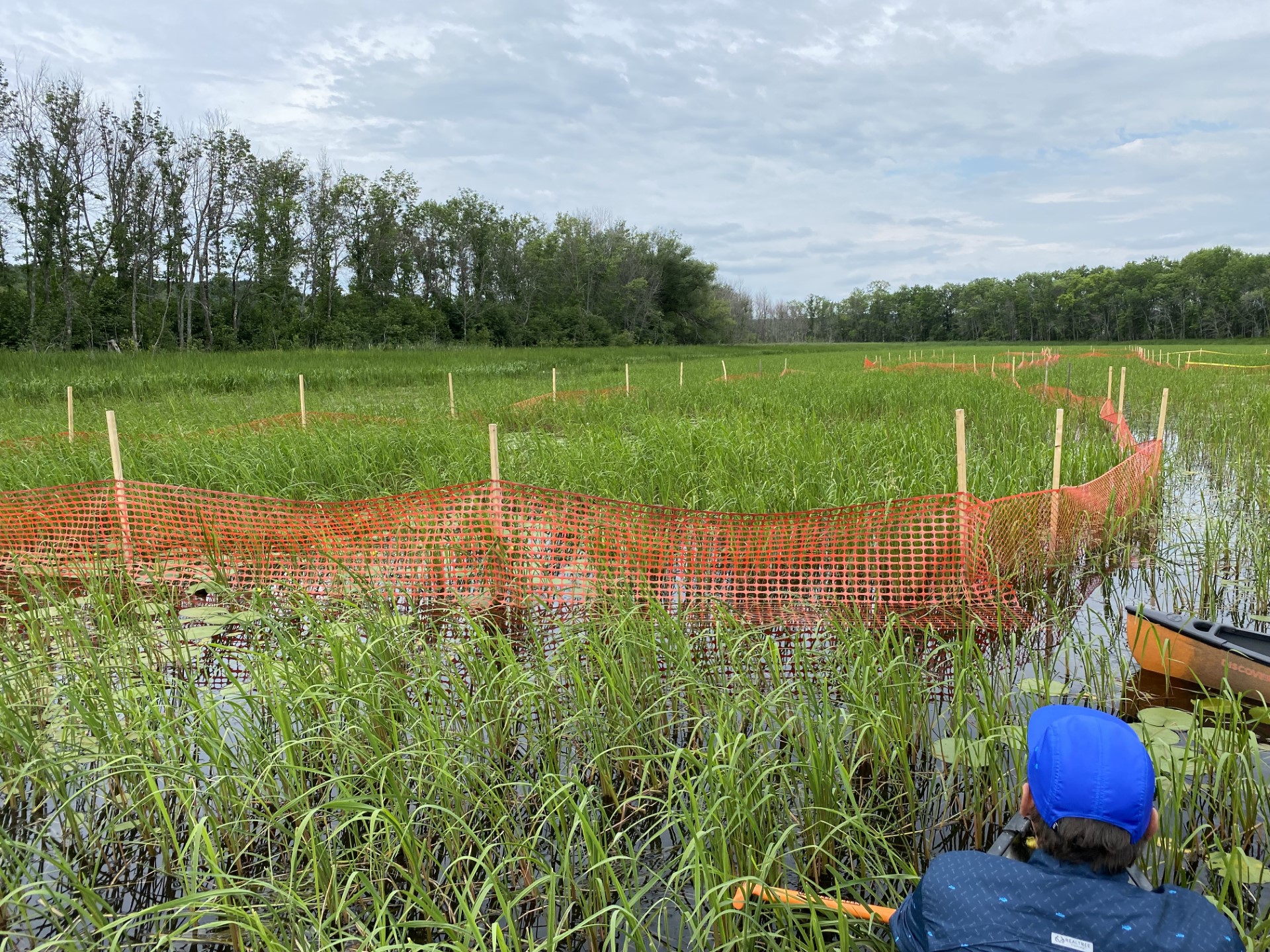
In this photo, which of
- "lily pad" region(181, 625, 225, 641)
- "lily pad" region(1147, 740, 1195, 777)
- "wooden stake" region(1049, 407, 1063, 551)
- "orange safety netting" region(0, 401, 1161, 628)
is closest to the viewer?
"lily pad" region(1147, 740, 1195, 777)

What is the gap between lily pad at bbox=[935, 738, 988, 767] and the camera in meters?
2.43

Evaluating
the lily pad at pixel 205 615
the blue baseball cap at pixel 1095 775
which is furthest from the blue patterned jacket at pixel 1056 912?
the lily pad at pixel 205 615

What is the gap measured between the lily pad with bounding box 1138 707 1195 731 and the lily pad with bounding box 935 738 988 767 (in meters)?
0.81

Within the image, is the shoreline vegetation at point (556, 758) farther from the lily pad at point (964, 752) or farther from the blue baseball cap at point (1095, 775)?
the blue baseball cap at point (1095, 775)

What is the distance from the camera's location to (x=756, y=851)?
86.0 inches

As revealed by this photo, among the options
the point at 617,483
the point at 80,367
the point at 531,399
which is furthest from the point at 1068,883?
the point at 80,367

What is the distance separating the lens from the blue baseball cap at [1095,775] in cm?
147

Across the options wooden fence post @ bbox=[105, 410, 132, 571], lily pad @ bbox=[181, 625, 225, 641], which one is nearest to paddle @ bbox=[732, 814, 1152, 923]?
lily pad @ bbox=[181, 625, 225, 641]

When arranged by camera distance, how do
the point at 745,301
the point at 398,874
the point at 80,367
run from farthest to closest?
the point at 745,301, the point at 80,367, the point at 398,874

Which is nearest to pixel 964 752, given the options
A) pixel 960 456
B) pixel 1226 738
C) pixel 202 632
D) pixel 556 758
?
pixel 1226 738

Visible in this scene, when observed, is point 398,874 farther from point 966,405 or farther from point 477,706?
point 966,405

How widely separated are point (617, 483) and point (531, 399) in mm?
7154

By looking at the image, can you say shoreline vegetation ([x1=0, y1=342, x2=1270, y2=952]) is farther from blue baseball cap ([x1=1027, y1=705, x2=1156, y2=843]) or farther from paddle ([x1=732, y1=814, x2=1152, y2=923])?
blue baseball cap ([x1=1027, y1=705, x2=1156, y2=843])

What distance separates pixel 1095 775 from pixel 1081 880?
0.20 metres
